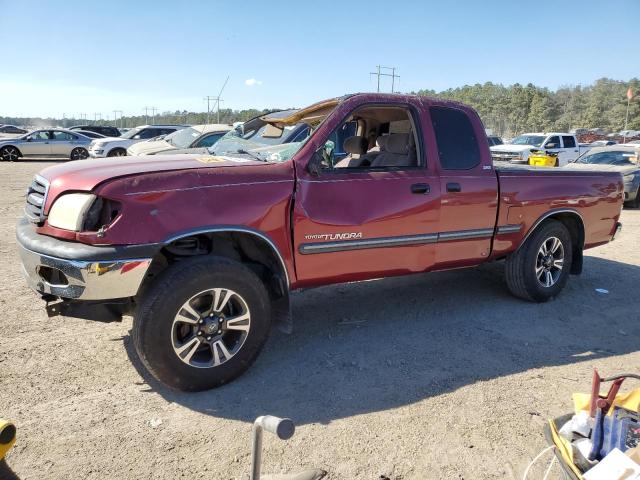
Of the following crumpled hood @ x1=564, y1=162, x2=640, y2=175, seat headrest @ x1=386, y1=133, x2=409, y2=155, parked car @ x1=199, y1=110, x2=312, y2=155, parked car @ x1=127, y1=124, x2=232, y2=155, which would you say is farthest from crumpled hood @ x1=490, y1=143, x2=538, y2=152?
parked car @ x1=199, y1=110, x2=312, y2=155

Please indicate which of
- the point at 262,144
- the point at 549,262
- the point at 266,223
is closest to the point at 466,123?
the point at 549,262

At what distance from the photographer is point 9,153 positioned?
21.1 meters

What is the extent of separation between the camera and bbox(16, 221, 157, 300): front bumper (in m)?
2.90

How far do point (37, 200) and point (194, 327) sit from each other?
1417 millimetres

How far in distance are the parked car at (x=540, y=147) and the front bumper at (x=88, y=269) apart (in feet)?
55.8

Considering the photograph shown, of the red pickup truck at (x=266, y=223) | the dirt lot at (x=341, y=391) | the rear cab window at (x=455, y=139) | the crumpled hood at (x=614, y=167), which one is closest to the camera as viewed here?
the dirt lot at (x=341, y=391)

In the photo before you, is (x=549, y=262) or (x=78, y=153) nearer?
(x=549, y=262)

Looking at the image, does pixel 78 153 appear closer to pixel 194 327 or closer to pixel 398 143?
pixel 398 143

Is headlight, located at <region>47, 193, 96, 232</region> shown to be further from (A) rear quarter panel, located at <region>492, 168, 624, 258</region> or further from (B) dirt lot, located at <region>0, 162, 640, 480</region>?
(A) rear quarter panel, located at <region>492, 168, 624, 258</region>

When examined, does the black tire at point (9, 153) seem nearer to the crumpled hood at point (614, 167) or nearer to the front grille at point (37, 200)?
the front grille at point (37, 200)

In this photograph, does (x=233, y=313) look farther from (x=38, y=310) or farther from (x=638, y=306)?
(x=638, y=306)

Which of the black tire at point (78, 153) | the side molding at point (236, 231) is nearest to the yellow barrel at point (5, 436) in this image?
the side molding at point (236, 231)

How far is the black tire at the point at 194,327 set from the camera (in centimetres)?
306

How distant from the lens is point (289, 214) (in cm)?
352
